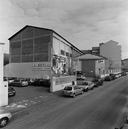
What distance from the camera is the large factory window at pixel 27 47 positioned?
3316 centimetres

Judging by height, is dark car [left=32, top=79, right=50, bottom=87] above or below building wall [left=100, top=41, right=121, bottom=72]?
below

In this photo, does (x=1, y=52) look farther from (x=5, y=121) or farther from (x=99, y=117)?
(x=99, y=117)

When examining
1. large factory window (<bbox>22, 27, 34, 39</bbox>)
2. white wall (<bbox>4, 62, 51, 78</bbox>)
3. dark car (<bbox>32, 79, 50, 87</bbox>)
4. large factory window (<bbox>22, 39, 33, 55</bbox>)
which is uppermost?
large factory window (<bbox>22, 27, 34, 39</bbox>)

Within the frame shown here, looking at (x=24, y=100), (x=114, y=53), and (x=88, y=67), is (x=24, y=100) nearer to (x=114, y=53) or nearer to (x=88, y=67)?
(x=88, y=67)

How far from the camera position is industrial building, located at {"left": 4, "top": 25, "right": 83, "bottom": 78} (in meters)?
30.0

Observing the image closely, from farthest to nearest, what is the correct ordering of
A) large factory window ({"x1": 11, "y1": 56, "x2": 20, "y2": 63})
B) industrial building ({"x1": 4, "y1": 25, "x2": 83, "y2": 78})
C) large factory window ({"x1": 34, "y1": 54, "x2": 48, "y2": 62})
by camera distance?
large factory window ({"x1": 11, "y1": 56, "x2": 20, "y2": 63}) → large factory window ({"x1": 34, "y1": 54, "x2": 48, "y2": 62}) → industrial building ({"x1": 4, "y1": 25, "x2": 83, "y2": 78})

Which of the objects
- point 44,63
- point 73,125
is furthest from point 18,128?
point 44,63

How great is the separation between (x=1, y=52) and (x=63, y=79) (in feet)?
36.0

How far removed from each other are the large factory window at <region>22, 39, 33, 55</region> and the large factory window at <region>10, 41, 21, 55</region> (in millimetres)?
1736

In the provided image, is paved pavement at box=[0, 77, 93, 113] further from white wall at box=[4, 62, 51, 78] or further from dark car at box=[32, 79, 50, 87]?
white wall at box=[4, 62, 51, 78]

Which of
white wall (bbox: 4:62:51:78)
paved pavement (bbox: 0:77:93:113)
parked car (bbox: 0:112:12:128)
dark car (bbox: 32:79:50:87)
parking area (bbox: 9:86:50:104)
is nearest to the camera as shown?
parked car (bbox: 0:112:12:128)

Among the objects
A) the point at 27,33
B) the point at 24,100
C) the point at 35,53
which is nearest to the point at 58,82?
the point at 24,100

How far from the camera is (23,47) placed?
113ft

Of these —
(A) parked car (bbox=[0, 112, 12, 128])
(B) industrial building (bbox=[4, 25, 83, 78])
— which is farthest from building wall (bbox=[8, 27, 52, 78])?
(A) parked car (bbox=[0, 112, 12, 128])
